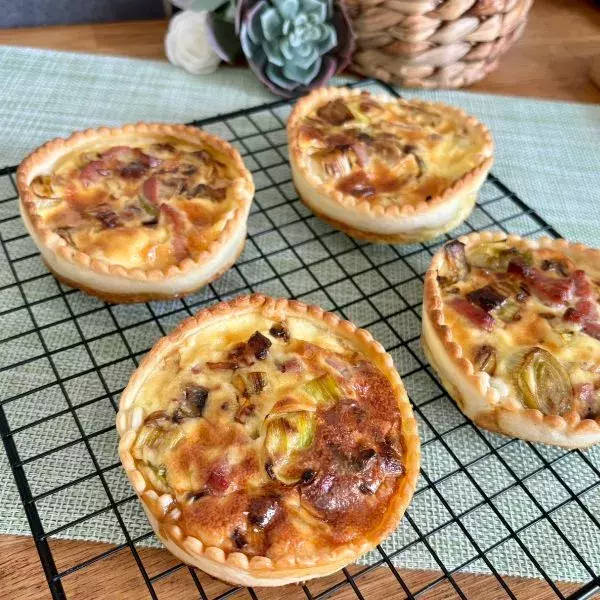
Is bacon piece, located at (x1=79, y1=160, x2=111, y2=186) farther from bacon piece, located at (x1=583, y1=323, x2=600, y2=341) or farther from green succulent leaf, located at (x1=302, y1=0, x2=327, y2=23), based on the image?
bacon piece, located at (x1=583, y1=323, x2=600, y2=341)

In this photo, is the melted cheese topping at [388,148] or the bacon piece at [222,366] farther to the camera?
the melted cheese topping at [388,148]

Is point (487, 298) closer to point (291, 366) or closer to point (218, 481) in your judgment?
point (291, 366)

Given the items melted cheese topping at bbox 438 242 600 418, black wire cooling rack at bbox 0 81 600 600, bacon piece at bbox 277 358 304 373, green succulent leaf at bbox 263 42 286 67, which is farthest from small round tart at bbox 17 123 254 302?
melted cheese topping at bbox 438 242 600 418

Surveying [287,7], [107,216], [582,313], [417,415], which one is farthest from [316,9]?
[417,415]

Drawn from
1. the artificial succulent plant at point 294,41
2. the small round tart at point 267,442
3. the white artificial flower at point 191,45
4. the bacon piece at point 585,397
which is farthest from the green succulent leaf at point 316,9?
the bacon piece at point 585,397

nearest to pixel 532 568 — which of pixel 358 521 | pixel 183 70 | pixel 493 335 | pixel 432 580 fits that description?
pixel 432 580

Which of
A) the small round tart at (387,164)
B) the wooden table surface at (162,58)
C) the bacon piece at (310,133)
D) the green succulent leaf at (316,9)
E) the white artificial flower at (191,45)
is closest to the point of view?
the wooden table surface at (162,58)

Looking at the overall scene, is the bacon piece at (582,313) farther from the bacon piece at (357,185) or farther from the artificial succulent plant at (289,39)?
the artificial succulent plant at (289,39)
